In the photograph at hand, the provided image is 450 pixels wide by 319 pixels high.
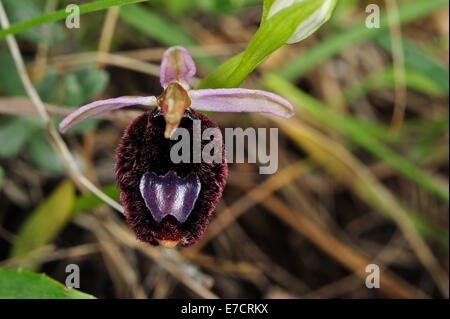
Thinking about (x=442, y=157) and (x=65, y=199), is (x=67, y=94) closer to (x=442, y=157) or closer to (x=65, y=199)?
(x=65, y=199)

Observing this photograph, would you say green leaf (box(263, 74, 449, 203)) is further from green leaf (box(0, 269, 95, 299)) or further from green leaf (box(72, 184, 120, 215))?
green leaf (box(0, 269, 95, 299))

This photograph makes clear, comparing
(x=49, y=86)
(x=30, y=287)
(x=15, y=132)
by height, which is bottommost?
(x=30, y=287)

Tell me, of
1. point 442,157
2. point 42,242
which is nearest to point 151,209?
point 42,242

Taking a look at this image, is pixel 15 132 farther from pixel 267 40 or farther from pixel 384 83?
pixel 384 83

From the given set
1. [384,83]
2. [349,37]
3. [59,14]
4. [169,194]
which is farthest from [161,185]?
[384,83]

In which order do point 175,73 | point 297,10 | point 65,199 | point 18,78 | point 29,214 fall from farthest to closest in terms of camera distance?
1. point 29,214
2. point 18,78
3. point 65,199
4. point 175,73
5. point 297,10

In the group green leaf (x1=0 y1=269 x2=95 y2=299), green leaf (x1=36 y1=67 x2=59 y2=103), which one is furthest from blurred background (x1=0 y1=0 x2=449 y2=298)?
green leaf (x1=0 y1=269 x2=95 y2=299)
